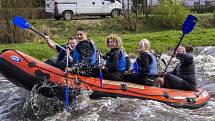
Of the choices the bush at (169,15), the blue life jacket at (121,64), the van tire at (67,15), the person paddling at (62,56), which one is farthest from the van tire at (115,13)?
the blue life jacket at (121,64)

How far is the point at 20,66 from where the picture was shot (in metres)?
8.84

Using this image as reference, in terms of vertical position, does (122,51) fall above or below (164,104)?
above

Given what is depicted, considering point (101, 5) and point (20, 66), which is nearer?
point (20, 66)

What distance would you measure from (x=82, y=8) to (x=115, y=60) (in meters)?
15.8

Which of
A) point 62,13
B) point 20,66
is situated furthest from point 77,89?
point 62,13

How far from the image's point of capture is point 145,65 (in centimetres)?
925

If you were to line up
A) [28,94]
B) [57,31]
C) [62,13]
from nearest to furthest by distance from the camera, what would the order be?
[28,94] < [57,31] < [62,13]

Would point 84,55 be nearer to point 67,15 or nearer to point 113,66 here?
point 113,66

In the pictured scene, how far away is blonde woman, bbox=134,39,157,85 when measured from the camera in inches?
364

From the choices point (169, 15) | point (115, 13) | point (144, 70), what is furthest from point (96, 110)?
point (115, 13)

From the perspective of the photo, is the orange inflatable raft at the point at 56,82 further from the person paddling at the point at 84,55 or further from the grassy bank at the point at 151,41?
the grassy bank at the point at 151,41

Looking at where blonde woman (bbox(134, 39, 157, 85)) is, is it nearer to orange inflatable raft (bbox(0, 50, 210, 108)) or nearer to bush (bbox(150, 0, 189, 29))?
orange inflatable raft (bbox(0, 50, 210, 108))

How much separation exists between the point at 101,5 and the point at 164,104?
16513mm

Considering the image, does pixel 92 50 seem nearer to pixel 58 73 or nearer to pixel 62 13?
pixel 58 73
